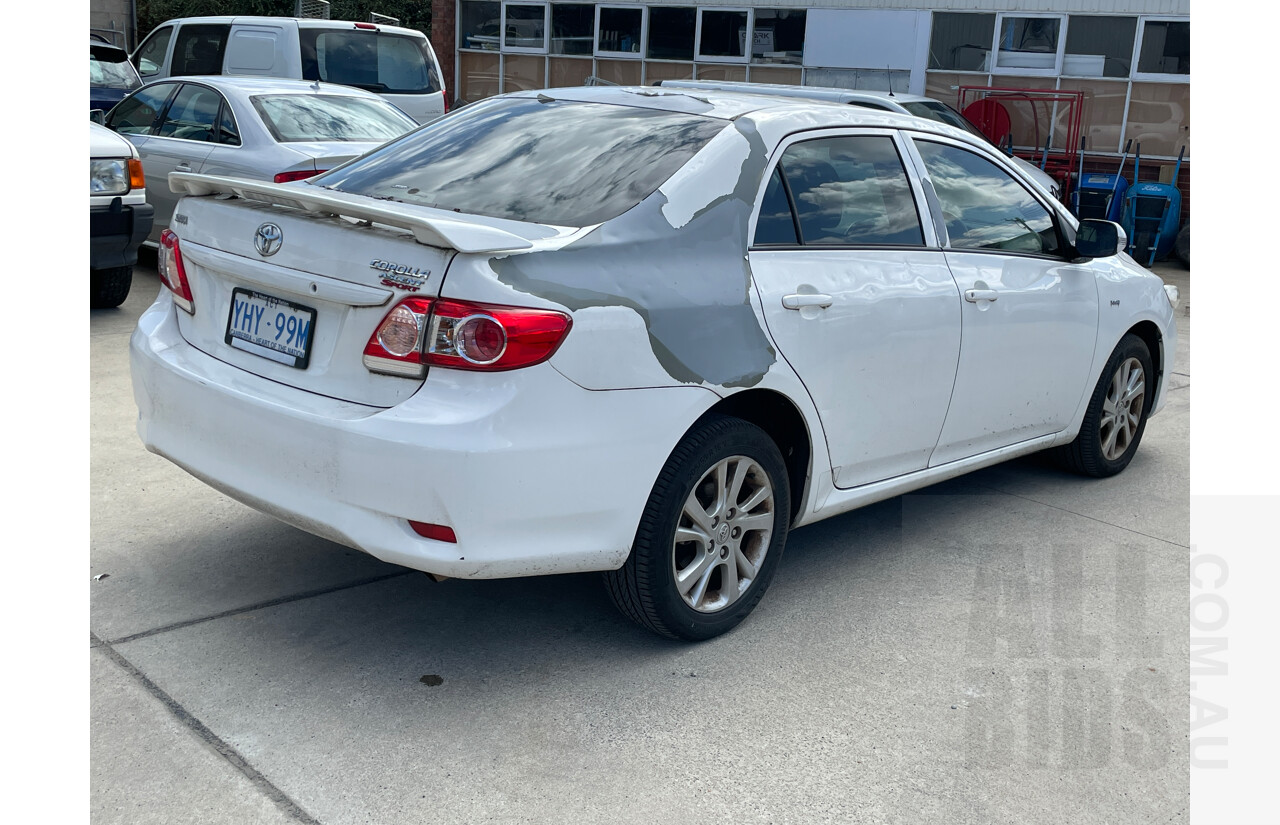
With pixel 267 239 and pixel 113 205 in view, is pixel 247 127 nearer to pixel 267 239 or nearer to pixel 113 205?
pixel 113 205

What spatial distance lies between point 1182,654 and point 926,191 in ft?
5.77

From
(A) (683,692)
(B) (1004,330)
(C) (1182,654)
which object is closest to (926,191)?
(B) (1004,330)

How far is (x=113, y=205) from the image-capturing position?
7430mm

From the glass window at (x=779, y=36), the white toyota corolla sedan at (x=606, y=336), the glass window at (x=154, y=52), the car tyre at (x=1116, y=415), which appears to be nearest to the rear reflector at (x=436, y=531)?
the white toyota corolla sedan at (x=606, y=336)

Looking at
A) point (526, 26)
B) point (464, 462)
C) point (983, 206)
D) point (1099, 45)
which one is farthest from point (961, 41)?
point (464, 462)

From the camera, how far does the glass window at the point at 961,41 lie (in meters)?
15.8

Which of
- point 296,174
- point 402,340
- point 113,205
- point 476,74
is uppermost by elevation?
point 476,74

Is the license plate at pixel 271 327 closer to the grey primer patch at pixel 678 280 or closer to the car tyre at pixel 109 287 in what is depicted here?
the grey primer patch at pixel 678 280

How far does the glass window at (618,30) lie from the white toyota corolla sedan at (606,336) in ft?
46.7

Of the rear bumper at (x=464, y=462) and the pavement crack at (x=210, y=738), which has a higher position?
the rear bumper at (x=464, y=462)

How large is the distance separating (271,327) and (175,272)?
601 millimetres
